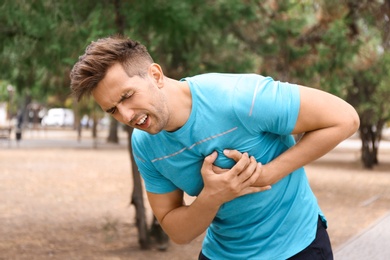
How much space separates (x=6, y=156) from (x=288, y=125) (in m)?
27.1

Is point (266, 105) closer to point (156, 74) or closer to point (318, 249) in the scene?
point (156, 74)

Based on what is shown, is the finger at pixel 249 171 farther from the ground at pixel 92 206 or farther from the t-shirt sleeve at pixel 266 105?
the ground at pixel 92 206

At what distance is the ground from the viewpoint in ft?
30.1

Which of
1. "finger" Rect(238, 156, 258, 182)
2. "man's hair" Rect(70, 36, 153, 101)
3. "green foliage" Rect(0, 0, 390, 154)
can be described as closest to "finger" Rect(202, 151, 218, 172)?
"finger" Rect(238, 156, 258, 182)

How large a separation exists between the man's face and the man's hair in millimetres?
21

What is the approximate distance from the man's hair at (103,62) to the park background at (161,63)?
4.69 metres

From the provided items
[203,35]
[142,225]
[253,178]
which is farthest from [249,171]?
[203,35]

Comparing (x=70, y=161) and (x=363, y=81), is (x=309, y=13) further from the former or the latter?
(x=70, y=161)

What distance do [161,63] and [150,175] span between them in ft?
24.9

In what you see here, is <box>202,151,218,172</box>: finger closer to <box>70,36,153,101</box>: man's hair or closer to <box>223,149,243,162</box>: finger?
<box>223,149,243,162</box>: finger

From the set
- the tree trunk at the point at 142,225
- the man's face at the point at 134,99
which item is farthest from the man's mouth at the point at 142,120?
the tree trunk at the point at 142,225

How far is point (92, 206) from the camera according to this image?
13.9m

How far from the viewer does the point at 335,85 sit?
44.8 feet

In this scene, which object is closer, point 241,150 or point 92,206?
point 241,150
